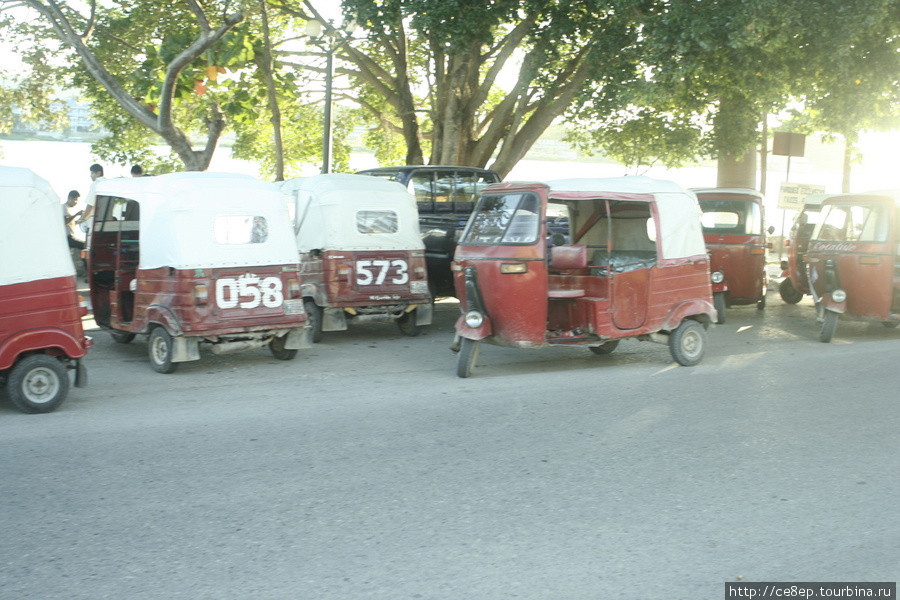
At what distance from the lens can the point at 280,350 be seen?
10250mm

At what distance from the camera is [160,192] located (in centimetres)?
945

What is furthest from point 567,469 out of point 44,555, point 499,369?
point 499,369

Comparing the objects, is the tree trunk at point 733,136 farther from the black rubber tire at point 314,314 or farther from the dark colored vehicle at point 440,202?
the black rubber tire at point 314,314

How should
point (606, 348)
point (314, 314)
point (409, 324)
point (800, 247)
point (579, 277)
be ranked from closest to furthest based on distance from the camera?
1. point (579, 277)
2. point (606, 348)
3. point (314, 314)
4. point (409, 324)
5. point (800, 247)

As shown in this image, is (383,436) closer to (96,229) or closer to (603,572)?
(603,572)

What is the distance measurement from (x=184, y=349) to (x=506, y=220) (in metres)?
3.50

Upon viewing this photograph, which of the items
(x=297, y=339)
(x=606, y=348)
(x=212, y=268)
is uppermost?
(x=212, y=268)

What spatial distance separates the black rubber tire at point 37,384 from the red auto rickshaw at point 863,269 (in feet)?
30.1

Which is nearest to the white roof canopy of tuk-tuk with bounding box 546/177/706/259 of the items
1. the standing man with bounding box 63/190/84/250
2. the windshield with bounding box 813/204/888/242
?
the windshield with bounding box 813/204/888/242

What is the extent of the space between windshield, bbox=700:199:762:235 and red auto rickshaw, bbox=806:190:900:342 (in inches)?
85.2

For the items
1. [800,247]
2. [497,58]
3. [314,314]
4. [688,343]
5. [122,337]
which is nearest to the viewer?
[688,343]

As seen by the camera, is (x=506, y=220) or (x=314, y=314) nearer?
(x=506, y=220)

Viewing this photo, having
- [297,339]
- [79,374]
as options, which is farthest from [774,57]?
[79,374]

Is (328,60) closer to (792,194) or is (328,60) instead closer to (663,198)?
(792,194)
